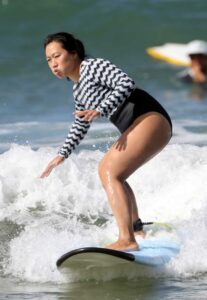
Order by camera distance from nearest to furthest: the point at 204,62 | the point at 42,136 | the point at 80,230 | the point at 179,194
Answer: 1. the point at 80,230
2. the point at 179,194
3. the point at 42,136
4. the point at 204,62

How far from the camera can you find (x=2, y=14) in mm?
18219

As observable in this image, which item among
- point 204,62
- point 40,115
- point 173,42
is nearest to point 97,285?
point 40,115

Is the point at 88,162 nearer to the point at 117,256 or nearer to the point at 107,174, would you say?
the point at 107,174

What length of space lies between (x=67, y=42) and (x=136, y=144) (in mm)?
809

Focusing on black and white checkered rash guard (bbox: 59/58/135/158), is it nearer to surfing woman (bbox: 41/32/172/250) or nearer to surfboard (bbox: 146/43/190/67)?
surfing woman (bbox: 41/32/172/250)

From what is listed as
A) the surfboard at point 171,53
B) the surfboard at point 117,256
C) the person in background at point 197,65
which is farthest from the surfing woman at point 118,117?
the surfboard at point 171,53

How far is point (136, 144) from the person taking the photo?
6.89 m

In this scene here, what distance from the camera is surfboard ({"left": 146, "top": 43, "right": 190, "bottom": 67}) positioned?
1633 cm

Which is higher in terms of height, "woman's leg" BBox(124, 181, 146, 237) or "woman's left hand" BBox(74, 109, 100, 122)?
"woman's left hand" BBox(74, 109, 100, 122)

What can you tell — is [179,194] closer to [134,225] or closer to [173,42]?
[134,225]

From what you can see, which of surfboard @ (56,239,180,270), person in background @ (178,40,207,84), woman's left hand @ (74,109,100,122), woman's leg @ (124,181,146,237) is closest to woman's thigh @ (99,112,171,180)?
woman's leg @ (124,181,146,237)

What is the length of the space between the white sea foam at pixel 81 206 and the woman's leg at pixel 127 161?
354 mm

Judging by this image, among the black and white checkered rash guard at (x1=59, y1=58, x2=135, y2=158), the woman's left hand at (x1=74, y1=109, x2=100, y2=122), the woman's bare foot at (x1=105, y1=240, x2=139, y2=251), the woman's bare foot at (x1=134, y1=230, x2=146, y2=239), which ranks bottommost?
the woman's bare foot at (x1=105, y1=240, x2=139, y2=251)

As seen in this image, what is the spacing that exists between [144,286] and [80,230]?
144cm
